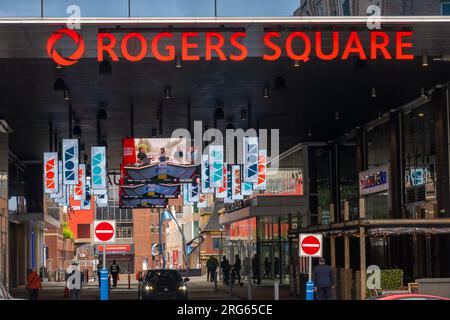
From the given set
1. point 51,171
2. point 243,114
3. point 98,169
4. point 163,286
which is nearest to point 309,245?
point 98,169

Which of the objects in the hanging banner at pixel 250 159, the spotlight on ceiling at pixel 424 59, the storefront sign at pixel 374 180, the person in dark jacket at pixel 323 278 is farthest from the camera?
the storefront sign at pixel 374 180

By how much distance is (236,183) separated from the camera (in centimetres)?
4212

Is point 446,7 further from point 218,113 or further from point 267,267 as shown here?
point 267,267

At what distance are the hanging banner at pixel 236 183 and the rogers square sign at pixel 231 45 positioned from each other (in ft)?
46.8

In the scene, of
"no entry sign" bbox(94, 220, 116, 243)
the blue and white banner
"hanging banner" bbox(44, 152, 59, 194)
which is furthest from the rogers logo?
the blue and white banner

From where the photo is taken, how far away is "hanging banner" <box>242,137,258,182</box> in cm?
3722

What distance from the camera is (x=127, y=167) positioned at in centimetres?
3681

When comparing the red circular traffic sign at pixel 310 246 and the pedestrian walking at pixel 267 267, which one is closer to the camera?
the red circular traffic sign at pixel 310 246

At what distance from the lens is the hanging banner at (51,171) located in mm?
38000

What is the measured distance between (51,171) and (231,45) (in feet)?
42.5

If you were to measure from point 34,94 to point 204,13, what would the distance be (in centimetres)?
1018

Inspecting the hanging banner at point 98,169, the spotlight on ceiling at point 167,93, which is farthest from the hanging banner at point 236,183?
the spotlight on ceiling at point 167,93

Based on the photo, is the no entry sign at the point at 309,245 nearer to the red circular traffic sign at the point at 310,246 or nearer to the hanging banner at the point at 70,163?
the red circular traffic sign at the point at 310,246
